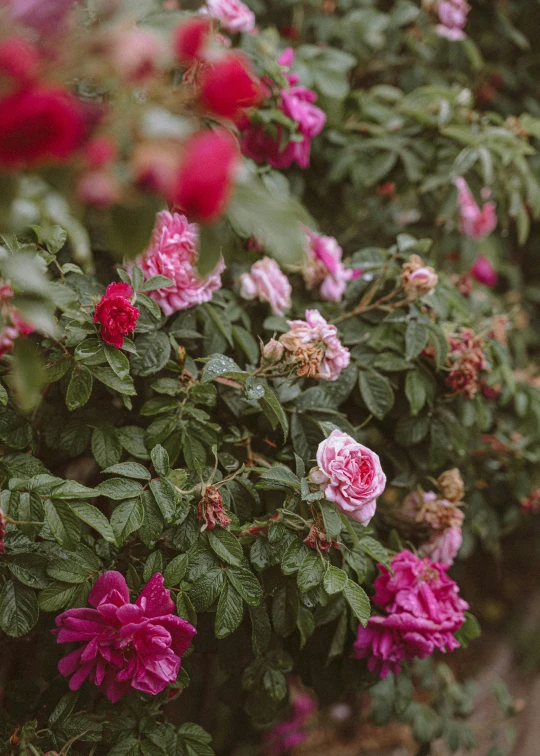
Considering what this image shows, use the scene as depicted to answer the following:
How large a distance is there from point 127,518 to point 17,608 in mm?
173

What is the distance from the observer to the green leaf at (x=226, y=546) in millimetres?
820

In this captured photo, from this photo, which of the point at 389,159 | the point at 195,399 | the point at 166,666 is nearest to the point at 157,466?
the point at 195,399

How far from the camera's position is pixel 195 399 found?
916 mm

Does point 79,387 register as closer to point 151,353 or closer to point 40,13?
point 151,353

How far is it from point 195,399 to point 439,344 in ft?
1.40

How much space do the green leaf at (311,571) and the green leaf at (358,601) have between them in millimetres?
42

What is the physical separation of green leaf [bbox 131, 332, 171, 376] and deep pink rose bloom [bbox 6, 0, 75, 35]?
54cm

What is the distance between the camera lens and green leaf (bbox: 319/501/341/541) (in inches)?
32.1

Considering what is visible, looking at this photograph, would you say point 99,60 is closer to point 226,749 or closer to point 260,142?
point 260,142

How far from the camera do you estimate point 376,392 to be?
3.48 ft

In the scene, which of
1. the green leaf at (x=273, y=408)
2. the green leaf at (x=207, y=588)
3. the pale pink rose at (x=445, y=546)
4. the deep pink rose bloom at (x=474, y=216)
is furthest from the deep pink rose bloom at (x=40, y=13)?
the deep pink rose bloom at (x=474, y=216)

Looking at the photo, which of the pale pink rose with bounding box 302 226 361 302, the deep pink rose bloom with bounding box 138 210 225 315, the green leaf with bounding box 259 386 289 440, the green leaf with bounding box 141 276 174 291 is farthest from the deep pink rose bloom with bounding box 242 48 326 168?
the green leaf with bounding box 259 386 289 440

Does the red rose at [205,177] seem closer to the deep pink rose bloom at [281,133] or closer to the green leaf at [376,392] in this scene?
the green leaf at [376,392]

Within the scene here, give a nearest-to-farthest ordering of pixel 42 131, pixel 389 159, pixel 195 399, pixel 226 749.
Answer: pixel 42 131
pixel 195 399
pixel 389 159
pixel 226 749
